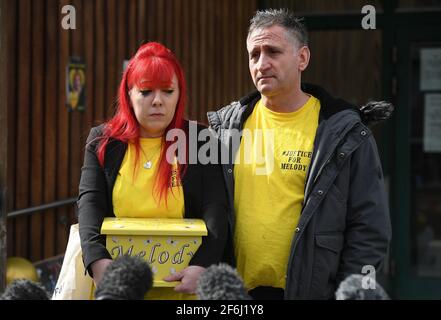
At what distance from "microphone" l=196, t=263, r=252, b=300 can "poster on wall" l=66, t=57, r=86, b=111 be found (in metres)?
3.21

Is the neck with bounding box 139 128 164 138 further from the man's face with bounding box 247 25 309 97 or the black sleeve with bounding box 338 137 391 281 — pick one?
the black sleeve with bounding box 338 137 391 281

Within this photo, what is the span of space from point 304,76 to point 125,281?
208 inches

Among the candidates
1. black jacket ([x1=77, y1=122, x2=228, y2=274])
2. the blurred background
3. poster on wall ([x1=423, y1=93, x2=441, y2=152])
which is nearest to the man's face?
black jacket ([x1=77, y1=122, x2=228, y2=274])

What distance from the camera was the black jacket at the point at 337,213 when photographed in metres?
2.54

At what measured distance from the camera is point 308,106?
277 centimetres

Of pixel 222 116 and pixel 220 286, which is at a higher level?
pixel 222 116

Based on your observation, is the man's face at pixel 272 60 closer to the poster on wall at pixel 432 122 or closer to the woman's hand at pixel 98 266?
the woman's hand at pixel 98 266

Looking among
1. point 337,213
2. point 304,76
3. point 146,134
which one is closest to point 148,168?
point 146,134

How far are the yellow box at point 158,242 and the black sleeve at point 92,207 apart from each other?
5 cm

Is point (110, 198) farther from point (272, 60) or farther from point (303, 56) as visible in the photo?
point (303, 56)

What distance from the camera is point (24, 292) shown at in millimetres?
1646

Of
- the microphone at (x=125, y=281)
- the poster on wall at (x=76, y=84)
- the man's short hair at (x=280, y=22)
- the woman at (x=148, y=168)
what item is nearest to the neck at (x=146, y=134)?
the woman at (x=148, y=168)

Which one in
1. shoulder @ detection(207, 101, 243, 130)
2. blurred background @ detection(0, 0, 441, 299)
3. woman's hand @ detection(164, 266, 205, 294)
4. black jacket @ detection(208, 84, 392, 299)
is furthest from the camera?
blurred background @ detection(0, 0, 441, 299)

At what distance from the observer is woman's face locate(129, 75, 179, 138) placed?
2.37m
